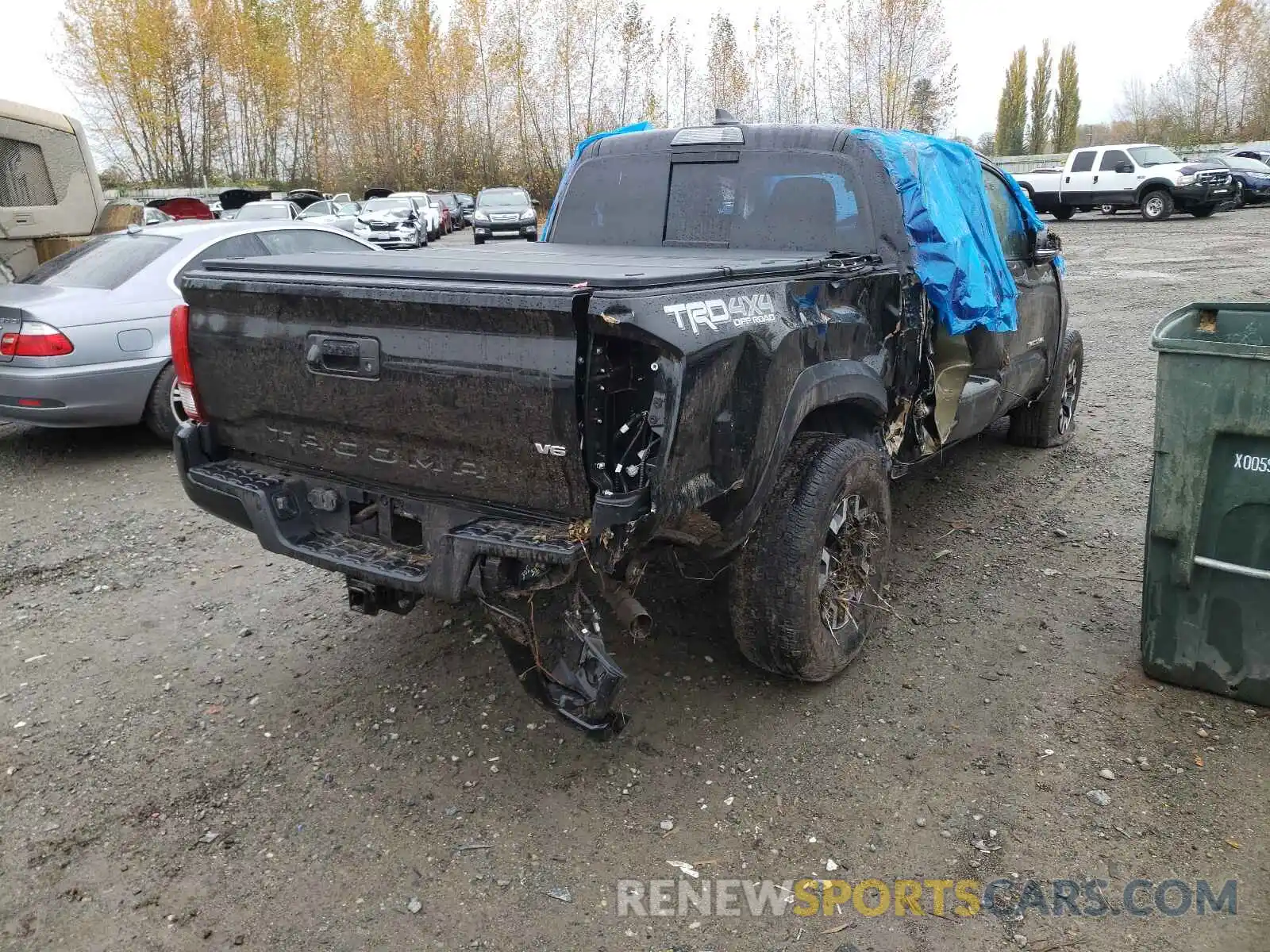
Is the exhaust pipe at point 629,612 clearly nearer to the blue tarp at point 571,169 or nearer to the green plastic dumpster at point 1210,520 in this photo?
the green plastic dumpster at point 1210,520

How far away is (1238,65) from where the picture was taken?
47.2 meters

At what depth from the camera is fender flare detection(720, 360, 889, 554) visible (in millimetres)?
2902

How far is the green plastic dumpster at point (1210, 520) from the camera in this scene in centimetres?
297

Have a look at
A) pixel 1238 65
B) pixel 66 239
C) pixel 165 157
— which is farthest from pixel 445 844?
pixel 1238 65

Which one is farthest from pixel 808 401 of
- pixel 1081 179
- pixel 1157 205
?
pixel 1081 179

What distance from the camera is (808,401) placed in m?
3.07

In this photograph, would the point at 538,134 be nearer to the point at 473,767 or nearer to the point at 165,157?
the point at 165,157

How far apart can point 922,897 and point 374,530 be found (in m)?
1.96

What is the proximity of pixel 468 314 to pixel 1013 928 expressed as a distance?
2.15 m

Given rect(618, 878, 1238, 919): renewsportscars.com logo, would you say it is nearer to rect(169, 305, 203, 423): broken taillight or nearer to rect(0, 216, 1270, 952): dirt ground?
rect(0, 216, 1270, 952): dirt ground

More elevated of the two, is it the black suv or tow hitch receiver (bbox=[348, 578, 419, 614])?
the black suv

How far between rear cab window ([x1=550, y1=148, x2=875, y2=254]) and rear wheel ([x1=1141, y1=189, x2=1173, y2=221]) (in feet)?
75.4

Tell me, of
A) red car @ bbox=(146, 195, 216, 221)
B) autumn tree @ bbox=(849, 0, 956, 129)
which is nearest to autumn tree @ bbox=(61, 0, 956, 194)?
autumn tree @ bbox=(849, 0, 956, 129)

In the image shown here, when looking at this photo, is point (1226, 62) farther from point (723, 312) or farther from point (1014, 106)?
point (723, 312)
